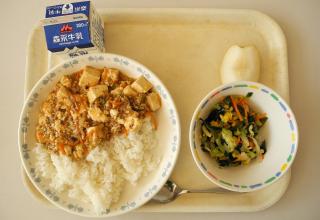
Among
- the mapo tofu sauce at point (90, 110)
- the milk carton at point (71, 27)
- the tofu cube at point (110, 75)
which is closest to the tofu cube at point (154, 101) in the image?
the mapo tofu sauce at point (90, 110)

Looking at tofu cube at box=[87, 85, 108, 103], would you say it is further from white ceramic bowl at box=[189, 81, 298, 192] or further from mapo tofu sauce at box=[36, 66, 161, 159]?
white ceramic bowl at box=[189, 81, 298, 192]

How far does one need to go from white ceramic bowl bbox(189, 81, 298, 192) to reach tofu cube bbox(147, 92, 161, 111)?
0.20 m

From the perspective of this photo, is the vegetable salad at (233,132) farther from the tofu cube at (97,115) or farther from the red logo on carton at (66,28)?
the red logo on carton at (66,28)

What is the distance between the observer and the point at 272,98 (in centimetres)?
116

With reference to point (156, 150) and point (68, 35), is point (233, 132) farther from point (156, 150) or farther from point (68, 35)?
point (68, 35)

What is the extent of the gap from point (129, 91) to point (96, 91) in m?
0.13

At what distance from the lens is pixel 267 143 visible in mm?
1254

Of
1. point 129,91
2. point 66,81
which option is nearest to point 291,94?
point 129,91

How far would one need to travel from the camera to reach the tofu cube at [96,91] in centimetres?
124

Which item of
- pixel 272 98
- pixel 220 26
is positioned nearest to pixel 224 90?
pixel 272 98

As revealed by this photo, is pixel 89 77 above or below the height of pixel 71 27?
below

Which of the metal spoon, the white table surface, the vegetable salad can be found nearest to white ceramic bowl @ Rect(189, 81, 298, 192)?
the vegetable salad

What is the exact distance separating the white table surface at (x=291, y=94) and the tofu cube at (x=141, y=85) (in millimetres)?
441

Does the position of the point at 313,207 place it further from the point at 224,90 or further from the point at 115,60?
the point at 115,60
